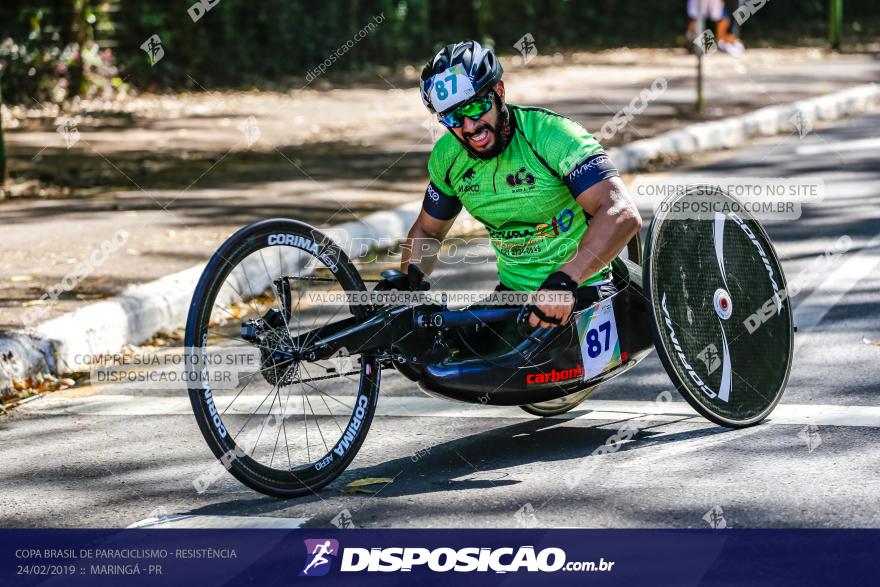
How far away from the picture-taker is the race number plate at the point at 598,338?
503 cm

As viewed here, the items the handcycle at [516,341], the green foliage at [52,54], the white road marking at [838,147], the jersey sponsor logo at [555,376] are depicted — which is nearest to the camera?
the handcycle at [516,341]

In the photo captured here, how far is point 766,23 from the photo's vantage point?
98.1 feet

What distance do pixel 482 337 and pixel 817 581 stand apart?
1.74 meters

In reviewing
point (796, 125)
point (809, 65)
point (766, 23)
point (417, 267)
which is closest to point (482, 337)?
point (417, 267)

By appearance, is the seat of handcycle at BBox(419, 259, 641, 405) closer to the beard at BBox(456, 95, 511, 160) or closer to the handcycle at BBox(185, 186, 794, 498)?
the handcycle at BBox(185, 186, 794, 498)

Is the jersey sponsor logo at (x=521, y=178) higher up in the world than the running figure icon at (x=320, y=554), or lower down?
higher up

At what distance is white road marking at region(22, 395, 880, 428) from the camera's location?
17.5 ft

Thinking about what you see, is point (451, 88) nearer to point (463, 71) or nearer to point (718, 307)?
point (463, 71)

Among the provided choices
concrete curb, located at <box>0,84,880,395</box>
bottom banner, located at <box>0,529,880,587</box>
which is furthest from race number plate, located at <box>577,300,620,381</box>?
concrete curb, located at <box>0,84,880,395</box>

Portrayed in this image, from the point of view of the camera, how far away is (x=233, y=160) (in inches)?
532

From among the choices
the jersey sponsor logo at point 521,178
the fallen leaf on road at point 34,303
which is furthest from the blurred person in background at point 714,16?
the jersey sponsor logo at point 521,178

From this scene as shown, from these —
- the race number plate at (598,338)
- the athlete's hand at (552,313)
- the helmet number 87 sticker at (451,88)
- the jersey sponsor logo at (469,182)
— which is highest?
the helmet number 87 sticker at (451,88)

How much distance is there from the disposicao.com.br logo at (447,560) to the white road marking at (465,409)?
1.56m

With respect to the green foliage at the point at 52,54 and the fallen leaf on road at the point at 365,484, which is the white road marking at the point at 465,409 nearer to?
the fallen leaf on road at the point at 365,484
